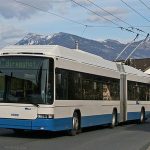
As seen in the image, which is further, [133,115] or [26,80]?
[133,115]

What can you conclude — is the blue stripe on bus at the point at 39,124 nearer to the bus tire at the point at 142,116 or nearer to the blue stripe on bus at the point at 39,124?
the blue stripe on bus at the point at 39,124

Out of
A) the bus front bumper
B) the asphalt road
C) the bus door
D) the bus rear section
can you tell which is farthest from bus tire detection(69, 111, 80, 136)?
the bus door

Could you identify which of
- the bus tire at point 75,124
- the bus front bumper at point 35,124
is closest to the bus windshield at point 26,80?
the bus front bumper at point 35,124

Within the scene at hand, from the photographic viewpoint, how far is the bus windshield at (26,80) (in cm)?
1767

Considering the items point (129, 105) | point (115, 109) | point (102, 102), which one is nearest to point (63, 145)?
point (102, 102)

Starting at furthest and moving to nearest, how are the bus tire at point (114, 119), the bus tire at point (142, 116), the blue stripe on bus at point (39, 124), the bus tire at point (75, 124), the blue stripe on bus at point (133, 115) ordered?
the bus tire at point (142, 116) < the blue stripe on bus at point (133, 115) < the bus tire at point (114, 119) < the bus tire at point (75, 124) < the blue stripe on bus at point (39, 124)

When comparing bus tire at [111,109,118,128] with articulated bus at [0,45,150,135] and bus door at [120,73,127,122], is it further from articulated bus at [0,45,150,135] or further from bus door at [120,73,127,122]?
articulated bus at [0,45,150,135]

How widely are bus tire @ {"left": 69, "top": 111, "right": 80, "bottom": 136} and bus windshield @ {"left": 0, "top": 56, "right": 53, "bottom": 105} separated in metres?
2.27

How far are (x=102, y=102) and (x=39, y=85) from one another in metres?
6.40

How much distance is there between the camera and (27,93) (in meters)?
17.8

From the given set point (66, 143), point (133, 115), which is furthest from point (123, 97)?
point (66, 143)

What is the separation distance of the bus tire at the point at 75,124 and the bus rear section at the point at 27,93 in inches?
85.7

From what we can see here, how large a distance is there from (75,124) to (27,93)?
9.60ft

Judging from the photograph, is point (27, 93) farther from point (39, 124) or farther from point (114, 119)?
point (114, 119)
